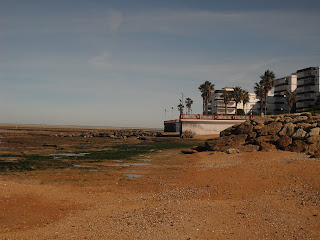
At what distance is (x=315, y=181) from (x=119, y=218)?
39.9 feet

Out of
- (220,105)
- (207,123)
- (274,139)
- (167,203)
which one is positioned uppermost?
(220,105)

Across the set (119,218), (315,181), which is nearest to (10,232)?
(119,218)

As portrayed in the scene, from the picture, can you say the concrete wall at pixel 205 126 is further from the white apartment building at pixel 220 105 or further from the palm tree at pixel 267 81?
the white apartment building at pixel 220 105

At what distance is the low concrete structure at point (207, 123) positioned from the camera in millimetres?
75713

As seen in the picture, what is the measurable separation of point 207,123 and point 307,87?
2824 inches

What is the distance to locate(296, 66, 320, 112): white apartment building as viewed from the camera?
12156cm

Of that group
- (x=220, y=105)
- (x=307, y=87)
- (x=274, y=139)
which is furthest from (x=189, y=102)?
(x=274, y=139)

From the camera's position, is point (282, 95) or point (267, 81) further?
point (282, 95)

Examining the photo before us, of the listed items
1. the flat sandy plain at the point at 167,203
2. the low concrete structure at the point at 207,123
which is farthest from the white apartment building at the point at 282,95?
the flat sandy plain at the point at 167,203

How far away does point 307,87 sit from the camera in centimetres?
12538

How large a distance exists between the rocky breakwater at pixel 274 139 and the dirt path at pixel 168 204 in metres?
5.63

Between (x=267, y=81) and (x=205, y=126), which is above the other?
(x=267, y=81)

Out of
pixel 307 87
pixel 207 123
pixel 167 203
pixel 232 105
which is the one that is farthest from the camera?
pixel 232 105

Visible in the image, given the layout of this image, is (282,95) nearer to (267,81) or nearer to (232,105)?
(232,105)
